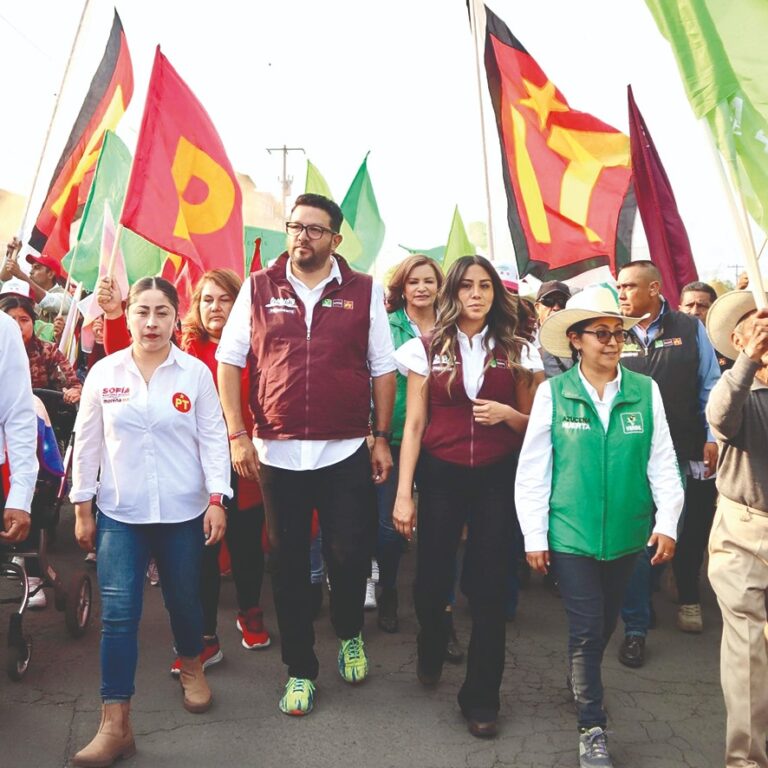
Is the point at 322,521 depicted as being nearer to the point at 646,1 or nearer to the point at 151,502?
the point at 151,502

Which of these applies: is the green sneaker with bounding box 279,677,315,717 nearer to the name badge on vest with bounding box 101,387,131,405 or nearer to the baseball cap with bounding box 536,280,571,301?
the name badge on vest with bounding box 101,387,131,405

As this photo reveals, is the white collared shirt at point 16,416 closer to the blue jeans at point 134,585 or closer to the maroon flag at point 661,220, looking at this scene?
the blue jeans at point 134,585

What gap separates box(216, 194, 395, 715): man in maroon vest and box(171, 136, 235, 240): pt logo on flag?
95.7 inches

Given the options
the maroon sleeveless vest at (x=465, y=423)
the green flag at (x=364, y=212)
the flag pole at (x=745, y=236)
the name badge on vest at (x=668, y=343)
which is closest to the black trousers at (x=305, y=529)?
the maroon sleeveless vest at (x=465, y=423)

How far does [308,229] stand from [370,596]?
255 cm

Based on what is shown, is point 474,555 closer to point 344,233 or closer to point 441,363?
point 441,363

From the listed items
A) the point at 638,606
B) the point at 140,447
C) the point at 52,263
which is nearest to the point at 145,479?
the point at 140,447

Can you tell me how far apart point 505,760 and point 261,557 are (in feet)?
5.71

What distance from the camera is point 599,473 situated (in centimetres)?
320

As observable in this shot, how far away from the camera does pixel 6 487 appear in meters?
3.46

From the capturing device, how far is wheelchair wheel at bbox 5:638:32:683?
12.7ft

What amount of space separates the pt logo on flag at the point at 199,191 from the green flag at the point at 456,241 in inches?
126

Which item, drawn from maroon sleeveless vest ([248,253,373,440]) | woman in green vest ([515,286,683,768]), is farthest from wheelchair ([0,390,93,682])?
woman in green vest ([515,286,683,768])

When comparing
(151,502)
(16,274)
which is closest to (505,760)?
(151,502)
